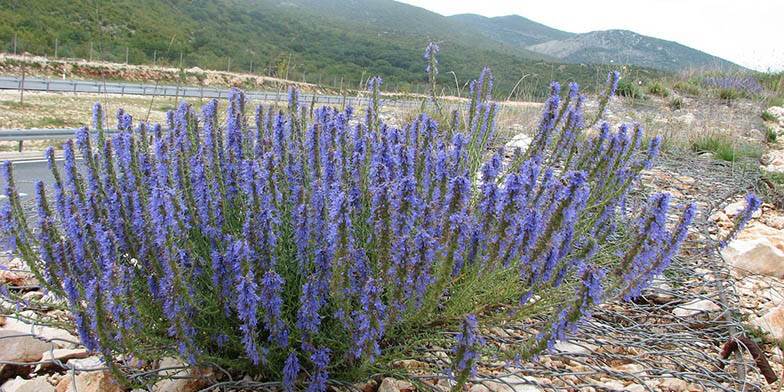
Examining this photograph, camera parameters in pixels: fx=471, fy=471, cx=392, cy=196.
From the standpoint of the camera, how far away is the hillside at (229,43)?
1198 inches

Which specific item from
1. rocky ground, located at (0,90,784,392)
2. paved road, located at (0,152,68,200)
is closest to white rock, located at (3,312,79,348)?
rocky ground, located at (0,90,784,392)

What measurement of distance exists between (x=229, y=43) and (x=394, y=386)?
5155 cm

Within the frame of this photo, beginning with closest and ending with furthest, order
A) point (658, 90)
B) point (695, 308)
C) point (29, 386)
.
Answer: point (29, 386) < point (695, 308) < point (658, 90)

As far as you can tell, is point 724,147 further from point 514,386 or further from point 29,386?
point 29,386

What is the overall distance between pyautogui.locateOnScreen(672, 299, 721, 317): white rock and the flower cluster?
3.33 ft

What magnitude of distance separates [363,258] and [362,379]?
1.99 ft

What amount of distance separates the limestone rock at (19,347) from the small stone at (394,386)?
66.0 inches

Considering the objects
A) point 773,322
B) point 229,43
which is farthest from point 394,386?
point 229,43

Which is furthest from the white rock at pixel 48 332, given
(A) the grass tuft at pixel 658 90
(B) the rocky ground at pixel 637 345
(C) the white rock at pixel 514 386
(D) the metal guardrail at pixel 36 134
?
(A) the grass tuft at pixel 658 90

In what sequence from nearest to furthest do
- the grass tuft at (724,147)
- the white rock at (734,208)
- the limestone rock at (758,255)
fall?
the limestone rock at (758,255), the white rock at (734,208), the grass tuft at (724,147)

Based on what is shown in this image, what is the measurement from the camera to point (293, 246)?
220 centimetres

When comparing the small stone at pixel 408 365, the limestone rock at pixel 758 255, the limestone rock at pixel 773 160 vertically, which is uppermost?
the limestone rock at pixel 773 160

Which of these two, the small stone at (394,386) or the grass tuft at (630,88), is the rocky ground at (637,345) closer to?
the small stone at (394,386)

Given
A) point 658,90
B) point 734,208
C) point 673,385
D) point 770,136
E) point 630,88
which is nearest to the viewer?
point 673,385
